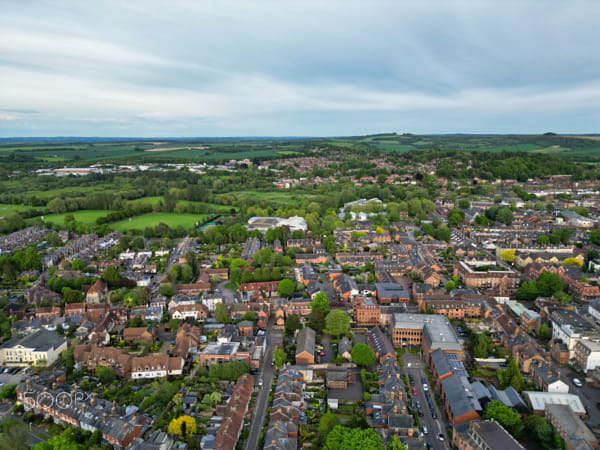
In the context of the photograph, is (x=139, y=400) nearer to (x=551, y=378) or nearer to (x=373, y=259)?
(x=551, y=378)

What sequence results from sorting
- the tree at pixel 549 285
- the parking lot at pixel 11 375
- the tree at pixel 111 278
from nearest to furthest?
the parking lot at pixel 11 375 → the tree at pixel 549 285 → the tree at pixel 111 278

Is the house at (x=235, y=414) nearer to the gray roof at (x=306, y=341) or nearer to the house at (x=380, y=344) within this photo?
the gray roof at (x=306, y=341)

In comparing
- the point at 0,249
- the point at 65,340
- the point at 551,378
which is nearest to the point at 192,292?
the point at 65,340

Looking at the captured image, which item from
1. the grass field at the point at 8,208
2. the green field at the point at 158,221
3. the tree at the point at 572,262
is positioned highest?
the tree at the point at 572,262

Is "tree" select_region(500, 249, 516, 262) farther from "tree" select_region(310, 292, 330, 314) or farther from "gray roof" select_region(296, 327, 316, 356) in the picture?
"gray roof" select_region(296, 327, 316, 356)

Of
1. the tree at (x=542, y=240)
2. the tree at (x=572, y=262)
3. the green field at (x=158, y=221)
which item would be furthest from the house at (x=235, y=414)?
the green field at (x=158, y=221)

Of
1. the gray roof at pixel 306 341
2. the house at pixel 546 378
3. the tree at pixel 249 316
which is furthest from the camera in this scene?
the tree at pixel 249 316

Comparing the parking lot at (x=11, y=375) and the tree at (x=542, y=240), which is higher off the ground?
the tree at (x=542, y=240)
